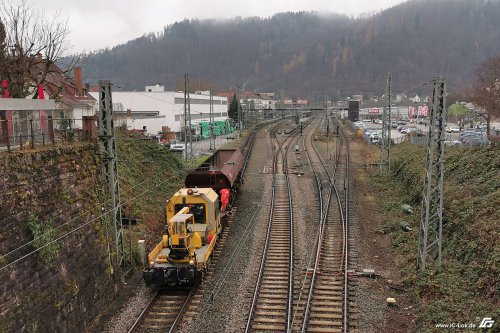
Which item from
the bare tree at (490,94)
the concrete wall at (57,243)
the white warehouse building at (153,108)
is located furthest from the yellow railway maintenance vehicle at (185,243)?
the white warehouse building at (153,108)

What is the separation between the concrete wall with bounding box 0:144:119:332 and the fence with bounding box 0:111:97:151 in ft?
2.39

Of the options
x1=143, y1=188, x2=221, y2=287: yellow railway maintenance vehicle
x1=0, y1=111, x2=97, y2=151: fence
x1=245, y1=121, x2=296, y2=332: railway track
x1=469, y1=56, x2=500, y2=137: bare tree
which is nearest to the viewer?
x1=0, y1=111, x2=97, y2=151: fence

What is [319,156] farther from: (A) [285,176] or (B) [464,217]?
(B) [464,217]

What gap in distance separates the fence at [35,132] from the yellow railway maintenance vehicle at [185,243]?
14.2 ft

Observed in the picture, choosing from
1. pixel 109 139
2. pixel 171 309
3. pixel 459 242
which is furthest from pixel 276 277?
pixel 109 139

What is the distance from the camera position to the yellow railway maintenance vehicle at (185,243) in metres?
14.2

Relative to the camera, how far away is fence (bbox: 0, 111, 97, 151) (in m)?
12.7

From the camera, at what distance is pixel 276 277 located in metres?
16.1

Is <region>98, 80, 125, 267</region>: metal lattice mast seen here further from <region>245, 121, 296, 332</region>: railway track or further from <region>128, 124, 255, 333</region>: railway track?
<region>245, 121, 296, 332</region>: railway track

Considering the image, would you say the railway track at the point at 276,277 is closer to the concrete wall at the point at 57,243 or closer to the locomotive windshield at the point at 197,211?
the locomotive windshield at the point at 197,211

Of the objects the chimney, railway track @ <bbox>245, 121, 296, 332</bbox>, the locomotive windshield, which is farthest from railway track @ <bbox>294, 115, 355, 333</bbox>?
the chimney

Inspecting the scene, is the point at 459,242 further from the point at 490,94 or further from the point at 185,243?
the point at 490,94

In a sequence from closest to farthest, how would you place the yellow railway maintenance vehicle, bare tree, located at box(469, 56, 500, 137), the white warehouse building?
1. the yellow railway maintenance vehicle
2. bare tree, located at box(469, 56, 500, 137)
3. the white warehouse building

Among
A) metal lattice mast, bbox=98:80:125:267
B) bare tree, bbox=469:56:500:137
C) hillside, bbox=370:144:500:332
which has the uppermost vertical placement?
bare tree, bbox=469:56:500:137
